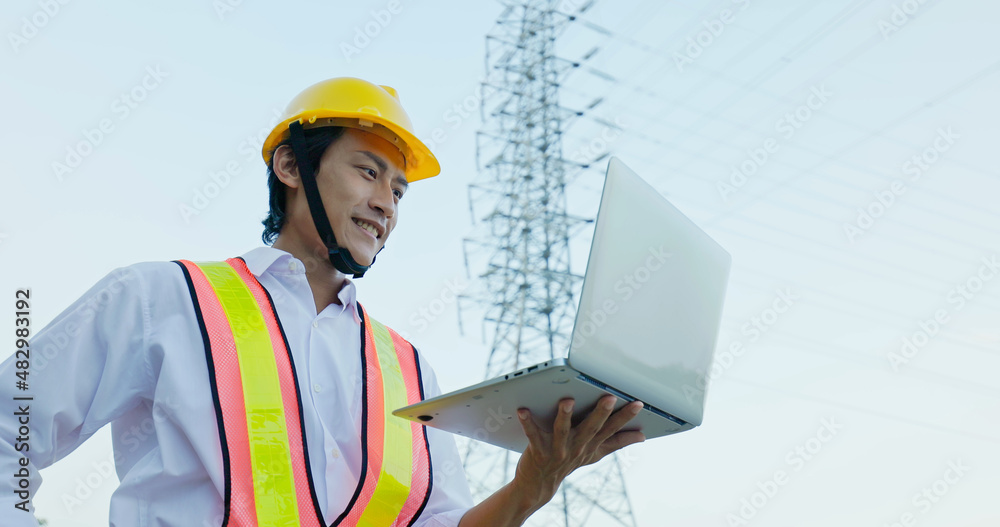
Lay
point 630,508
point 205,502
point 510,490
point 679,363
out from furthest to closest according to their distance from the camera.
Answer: point 630,508 < point 510,490 < point 679,363 < point 205,502

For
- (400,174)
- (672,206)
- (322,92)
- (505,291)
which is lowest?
(672,206)

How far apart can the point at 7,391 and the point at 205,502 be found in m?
0.52

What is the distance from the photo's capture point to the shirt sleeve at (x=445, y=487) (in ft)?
8.70

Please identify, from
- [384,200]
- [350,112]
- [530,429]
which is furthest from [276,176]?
[530,429]

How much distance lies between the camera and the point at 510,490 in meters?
2.52

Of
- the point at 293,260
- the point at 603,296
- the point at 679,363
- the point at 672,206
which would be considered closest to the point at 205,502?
the point at 293,260

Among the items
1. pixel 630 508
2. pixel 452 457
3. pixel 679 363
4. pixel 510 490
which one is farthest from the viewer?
pixel 630 508

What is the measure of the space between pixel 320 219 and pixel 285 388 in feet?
2.12

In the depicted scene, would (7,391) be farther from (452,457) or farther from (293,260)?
(452,457)

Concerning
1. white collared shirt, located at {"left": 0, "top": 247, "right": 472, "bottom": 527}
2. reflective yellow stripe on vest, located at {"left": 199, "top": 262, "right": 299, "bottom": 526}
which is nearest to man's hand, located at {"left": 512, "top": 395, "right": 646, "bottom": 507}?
white collared shirt, located at {"left": 0, "top": 247, "right": 472, "bottom": 527}

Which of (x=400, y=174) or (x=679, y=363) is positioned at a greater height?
(x=400, y=174)

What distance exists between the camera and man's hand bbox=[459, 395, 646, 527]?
2.16m

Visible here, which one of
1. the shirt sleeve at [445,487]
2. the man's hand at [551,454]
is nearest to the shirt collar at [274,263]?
the shirt sleeve at [445,487]

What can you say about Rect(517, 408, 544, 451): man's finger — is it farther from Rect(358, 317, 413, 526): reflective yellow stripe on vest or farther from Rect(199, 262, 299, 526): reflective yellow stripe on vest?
Rect(199, 262, 299, 526): reflective yellow stripe on vest
